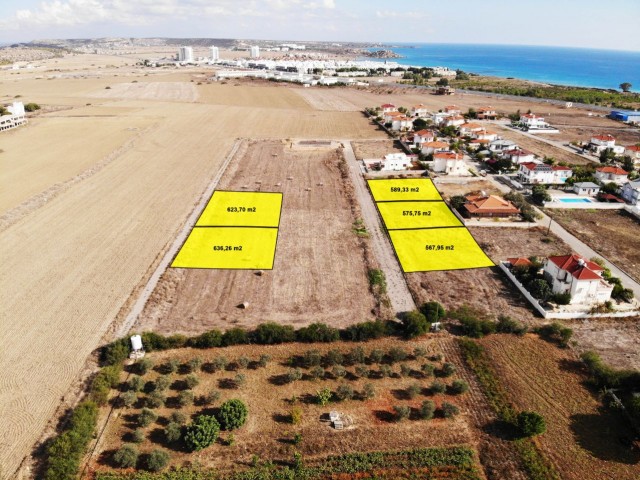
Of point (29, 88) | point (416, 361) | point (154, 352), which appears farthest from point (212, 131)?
point (29, 88)

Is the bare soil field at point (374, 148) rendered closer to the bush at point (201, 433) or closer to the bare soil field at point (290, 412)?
the bare soil field at point (290, 412)

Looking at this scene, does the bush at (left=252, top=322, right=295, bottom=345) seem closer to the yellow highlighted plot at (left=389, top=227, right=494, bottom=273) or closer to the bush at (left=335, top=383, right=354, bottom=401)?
the bush at (left=335, top=383, right=354, bottom=401)

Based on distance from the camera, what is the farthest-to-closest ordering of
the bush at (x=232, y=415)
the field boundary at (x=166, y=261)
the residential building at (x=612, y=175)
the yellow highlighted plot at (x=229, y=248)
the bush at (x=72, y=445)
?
1. the residential building at (x=612, y=175)
2. the yellow highlighted plot at (x=229, y=248)
3. the field boundary at (x=166, y=261)
4. the bush at (x=232, y=415)
5. the bush at (x=72, y=445)

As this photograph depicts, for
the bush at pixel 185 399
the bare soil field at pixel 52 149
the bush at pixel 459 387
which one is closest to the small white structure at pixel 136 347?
the bush at pixel 185 399

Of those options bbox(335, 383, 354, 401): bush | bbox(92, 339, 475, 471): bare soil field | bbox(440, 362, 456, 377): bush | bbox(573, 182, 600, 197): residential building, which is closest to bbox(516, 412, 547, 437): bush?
bbox(92, 339, 475, 471): bare soil field

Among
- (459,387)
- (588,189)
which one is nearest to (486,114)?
(588,189)

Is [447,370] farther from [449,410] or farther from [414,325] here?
[414,325]
